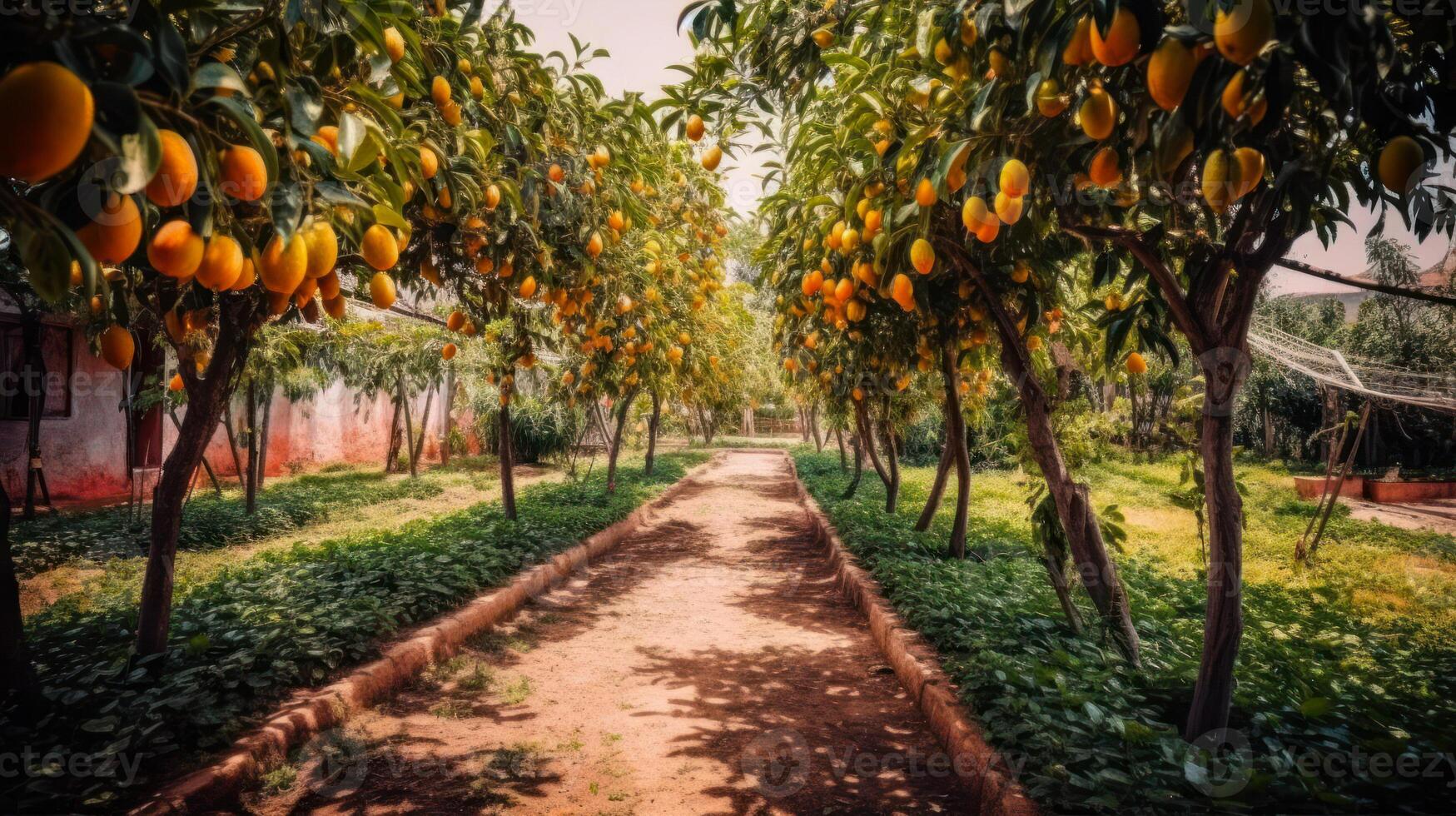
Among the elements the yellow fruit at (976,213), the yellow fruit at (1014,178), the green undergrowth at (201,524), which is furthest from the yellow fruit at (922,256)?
the green undergrowth at (201,524)

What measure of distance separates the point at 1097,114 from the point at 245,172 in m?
1.51

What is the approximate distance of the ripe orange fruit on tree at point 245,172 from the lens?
3.21 ft

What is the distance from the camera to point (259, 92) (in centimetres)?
121

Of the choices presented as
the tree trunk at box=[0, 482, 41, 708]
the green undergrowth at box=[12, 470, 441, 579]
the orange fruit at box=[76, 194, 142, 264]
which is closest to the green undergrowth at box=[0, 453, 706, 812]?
the tree trunk at box=[0, 482, 41, 708]

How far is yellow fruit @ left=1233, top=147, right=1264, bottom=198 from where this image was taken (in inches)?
49.2

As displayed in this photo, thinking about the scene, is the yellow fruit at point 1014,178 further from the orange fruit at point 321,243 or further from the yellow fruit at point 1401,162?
the orange fruit at point 321,243

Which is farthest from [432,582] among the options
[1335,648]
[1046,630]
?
[1335,648]

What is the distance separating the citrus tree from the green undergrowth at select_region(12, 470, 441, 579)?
21.3 feet

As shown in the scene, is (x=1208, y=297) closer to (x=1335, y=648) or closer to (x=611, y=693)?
(x=1335, y=648)

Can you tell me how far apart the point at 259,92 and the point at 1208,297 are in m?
2.48

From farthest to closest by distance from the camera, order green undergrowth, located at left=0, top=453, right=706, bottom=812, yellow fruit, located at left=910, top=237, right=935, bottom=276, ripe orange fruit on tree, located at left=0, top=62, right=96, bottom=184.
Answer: green undergrowth, located at left=0, top=453, right=706, bottom=812 → yellow fruit, located at left=910, top=237, right=935, bottom=276 → ripe orange fruit on tree, located at left=0, top=62, right=96, bottom=184

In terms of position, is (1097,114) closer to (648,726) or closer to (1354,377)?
(648,726)

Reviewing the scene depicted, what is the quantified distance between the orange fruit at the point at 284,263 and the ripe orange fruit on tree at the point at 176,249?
81 mm

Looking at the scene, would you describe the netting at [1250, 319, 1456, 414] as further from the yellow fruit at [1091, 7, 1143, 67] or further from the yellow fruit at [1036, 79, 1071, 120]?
the yellow fruit at [1091, 7, 1143, 67]
